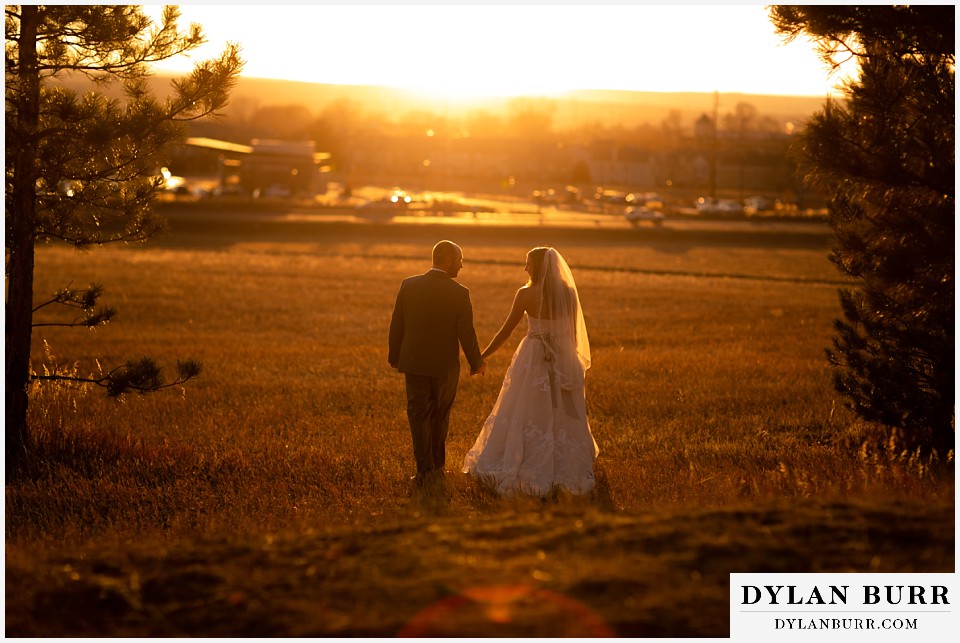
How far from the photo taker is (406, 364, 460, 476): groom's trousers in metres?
9.12

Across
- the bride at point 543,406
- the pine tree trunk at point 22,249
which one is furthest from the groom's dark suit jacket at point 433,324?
the pine tree trunk at point 22,249

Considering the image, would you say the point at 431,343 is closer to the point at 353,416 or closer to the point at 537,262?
the point at 537,262

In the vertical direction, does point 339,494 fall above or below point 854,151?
below

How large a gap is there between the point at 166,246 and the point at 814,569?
4775 centimetres

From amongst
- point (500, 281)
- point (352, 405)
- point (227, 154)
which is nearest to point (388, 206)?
point (500, 281)

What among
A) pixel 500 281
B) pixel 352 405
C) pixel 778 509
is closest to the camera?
pixel 778 509

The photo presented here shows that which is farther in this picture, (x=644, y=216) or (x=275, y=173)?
(x=275, y=173)

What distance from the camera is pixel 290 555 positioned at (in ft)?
18.9

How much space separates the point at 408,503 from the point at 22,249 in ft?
14.9

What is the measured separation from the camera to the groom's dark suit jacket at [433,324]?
9.12 meters

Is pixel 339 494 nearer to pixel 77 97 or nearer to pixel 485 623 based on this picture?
pixel 485 623

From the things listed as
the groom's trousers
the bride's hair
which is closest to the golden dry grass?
the groom's trousers

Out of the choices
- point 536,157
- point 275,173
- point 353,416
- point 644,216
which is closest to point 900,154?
point 353,416

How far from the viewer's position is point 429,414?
923cm
